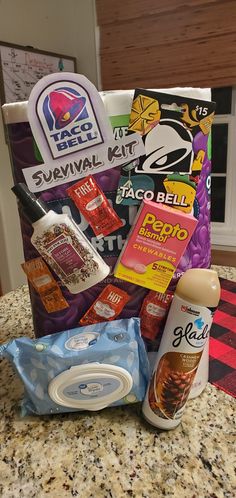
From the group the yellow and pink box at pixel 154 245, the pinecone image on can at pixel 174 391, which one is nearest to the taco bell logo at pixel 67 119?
the yellow and pink box at pixel 154 245

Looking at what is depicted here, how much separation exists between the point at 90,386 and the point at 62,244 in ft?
0.64

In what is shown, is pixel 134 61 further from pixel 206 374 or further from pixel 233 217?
pixel 206 374

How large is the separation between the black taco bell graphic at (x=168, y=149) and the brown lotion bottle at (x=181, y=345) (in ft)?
0.45

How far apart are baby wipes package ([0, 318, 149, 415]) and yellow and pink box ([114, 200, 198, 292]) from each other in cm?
7

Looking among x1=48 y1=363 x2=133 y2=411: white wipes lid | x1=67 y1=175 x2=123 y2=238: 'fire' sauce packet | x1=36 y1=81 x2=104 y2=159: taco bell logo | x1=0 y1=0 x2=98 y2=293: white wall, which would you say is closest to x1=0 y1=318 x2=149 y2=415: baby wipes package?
x1=48 y1=363 x2=133 y2=411: white wipes lid

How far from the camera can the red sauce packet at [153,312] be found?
1.68ft

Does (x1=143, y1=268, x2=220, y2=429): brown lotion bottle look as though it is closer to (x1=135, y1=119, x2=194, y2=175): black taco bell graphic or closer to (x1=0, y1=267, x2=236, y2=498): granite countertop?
(x1=0, y1=267, x2=236, y2=498): granite countertop

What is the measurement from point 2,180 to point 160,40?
1.10 meters

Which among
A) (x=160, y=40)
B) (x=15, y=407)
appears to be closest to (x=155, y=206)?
(x=15, y=407)

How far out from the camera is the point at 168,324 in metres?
0.49

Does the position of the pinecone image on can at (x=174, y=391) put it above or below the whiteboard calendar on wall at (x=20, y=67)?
below

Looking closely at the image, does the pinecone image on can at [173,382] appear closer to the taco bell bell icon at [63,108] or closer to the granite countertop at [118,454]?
the granite countertop at [118,454]

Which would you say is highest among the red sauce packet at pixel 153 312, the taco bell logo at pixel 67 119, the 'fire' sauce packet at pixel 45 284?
the taco bell logo at pixel 67 119

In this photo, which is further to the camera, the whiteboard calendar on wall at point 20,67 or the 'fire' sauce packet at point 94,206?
the whiteboard calendar on wall at point 20,67
